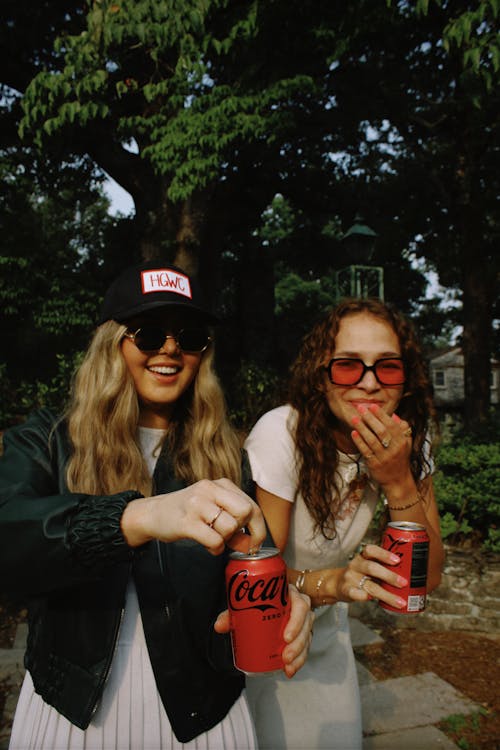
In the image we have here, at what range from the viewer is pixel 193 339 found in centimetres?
190

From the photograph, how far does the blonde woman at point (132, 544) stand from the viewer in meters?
1.24

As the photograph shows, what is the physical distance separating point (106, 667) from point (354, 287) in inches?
311

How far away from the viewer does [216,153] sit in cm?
763

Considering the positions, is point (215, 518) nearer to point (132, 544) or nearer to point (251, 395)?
point (132, 544)

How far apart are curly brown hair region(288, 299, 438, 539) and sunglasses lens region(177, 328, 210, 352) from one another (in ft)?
1.81

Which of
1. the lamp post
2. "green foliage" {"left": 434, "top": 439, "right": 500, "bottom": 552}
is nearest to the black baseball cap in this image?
"green foliage" {"left": 434, "top": 439, "right": 500, "bottom": 552}

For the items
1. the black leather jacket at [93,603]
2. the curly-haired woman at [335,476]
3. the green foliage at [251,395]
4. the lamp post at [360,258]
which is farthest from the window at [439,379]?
the black leather jacket at [93,603]

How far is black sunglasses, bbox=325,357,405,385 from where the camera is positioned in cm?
207

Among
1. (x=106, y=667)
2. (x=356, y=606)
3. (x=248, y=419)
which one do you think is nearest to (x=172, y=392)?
(x=106, y=667)

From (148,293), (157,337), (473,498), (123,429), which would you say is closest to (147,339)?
(157,337)

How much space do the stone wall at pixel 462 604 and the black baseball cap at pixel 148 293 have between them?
4.28m

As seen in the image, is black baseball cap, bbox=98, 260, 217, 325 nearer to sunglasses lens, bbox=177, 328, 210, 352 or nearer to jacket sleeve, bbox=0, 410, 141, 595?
sunglasses lens, bbox=177, 328, 210, 352

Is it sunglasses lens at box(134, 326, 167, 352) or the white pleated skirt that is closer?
the white pleated skirt

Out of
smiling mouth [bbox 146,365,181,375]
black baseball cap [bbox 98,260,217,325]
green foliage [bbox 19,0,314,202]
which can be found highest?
green foliage [bbox 19,0,314,202]
